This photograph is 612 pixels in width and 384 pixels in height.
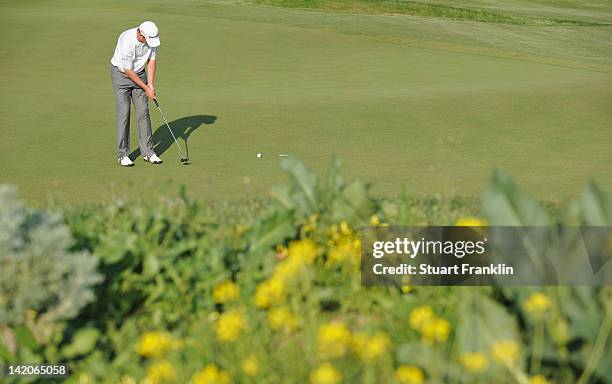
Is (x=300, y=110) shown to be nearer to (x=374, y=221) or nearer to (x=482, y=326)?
(x=374, y=221)

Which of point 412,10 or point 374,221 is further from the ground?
point 374,221

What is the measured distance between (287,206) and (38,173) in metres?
4.49

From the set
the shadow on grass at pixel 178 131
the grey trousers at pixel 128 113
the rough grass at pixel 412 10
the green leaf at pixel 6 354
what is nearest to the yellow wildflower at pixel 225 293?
the green leaf at pixel 6 354

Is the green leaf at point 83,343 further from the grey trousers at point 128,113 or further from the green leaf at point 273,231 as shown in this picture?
the grey trousers at point 128,113

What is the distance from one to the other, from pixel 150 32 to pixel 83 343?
6.09m

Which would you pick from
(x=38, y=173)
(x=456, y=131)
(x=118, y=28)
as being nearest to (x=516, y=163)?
(x=456, y=131)

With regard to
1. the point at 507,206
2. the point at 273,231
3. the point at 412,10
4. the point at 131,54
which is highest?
the point at 507,206

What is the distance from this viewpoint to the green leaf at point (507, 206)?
3.82m

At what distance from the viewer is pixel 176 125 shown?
10969mm

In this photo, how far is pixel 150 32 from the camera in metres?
9.27

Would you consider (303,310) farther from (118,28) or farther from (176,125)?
(118,28)

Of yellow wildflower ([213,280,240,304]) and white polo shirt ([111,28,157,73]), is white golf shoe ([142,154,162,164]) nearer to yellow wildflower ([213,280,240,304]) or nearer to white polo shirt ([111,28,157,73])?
white polo shirt ([111,28,157,73])

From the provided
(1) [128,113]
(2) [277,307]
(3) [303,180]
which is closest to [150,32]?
(1) [128,113]

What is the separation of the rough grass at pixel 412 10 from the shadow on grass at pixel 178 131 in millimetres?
18200
